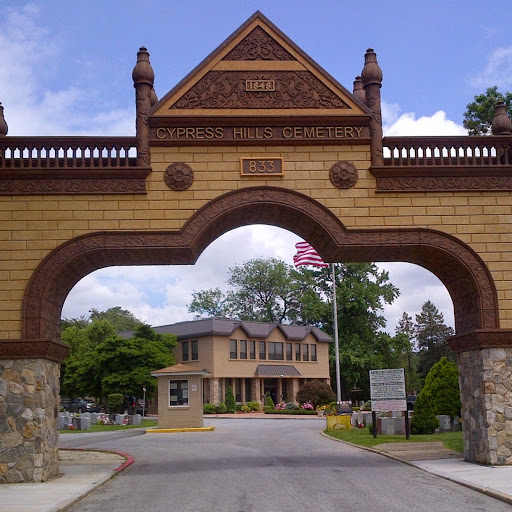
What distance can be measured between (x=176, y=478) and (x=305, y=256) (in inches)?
748

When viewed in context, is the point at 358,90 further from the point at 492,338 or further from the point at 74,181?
the point at 74,181

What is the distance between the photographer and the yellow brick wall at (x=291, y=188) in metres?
14.1

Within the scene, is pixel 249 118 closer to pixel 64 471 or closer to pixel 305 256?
pixel 64 471

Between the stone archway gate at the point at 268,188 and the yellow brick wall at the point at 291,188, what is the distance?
0.02 meters

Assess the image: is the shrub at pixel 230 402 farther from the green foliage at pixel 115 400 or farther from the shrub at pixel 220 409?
the green foliage at pixel 115 400

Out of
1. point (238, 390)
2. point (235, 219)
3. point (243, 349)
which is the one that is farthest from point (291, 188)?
point (238, 390)

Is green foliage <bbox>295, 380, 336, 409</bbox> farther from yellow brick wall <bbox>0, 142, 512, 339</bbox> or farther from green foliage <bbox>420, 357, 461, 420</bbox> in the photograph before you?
yellow brick wall <bbox>0, 142, 512, 339</bbox>

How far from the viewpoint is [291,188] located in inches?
572

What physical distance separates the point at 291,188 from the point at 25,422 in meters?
6.92

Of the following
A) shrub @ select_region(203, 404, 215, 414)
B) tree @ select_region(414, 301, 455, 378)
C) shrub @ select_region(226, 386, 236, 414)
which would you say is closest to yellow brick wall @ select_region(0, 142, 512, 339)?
shrub @ select_region(203, 404, 215, 414)

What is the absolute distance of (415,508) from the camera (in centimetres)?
971

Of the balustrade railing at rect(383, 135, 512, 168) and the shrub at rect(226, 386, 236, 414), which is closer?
the balustrade railing at rect(383, 135, 512, 168)

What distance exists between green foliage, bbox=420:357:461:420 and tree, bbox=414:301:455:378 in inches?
2072

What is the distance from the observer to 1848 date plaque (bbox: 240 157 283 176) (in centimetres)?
1455
